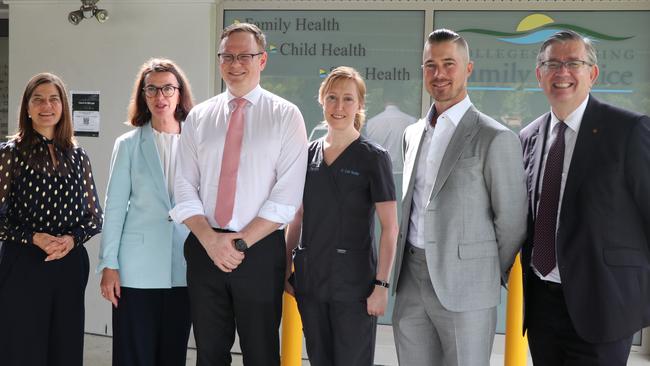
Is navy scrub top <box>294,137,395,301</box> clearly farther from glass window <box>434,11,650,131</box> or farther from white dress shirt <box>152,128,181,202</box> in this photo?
glass window <box>434,11,650,131</box>

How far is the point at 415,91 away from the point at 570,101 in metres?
2.68

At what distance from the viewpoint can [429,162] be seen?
3.16 meters

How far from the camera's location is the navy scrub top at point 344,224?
3.27 m

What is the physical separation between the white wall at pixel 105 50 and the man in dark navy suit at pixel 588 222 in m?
3.42

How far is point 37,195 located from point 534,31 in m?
3.93

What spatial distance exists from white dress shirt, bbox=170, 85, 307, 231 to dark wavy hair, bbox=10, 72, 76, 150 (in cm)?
86

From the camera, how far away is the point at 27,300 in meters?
3.69

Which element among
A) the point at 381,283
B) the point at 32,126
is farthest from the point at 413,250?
the point at 32,126

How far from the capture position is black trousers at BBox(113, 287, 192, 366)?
11.8 feet

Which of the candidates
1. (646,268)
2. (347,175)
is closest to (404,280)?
(347,175)

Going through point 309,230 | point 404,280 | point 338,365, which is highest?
point 309,230

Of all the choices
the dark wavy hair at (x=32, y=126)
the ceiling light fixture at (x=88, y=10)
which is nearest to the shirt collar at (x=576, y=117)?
the dark wavy hair at (x=32, y=126)

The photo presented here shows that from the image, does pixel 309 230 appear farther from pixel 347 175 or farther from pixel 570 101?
pixel 570 101

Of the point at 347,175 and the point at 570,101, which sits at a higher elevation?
the point at 570,101
